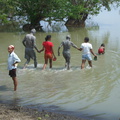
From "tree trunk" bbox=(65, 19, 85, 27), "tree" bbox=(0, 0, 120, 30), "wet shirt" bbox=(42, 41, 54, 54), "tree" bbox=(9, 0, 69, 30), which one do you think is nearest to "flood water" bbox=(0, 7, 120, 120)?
"wet shirt" bbox=(42, 41, 54, 54)

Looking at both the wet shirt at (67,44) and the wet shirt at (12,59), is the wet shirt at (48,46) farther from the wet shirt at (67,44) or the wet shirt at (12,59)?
the wet shirt at (12,59)

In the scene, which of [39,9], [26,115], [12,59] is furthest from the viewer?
[39,9]

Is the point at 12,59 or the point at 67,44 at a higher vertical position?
the point at 67,44

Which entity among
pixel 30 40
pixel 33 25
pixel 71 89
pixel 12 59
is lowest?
pixel 71 89

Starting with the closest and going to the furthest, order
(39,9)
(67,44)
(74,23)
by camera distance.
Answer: (67,44), (39,9), (74,23)

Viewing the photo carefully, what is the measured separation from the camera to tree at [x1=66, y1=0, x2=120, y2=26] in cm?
2770

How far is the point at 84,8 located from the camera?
2856 centimetres

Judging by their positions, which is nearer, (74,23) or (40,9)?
(40,9)

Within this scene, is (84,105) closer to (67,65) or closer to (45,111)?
(45,111)

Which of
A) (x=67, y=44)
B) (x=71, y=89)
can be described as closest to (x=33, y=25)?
(x=67, y=44)

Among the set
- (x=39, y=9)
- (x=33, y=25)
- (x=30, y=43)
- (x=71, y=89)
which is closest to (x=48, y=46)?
(x=30, y=43)

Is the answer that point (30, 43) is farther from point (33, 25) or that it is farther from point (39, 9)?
point (33, 25)

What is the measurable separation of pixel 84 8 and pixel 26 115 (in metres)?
24.4

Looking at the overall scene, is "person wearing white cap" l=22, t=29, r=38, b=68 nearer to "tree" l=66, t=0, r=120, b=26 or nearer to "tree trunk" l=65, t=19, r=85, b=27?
"tree" l=66, t=0, r=120, b=26
